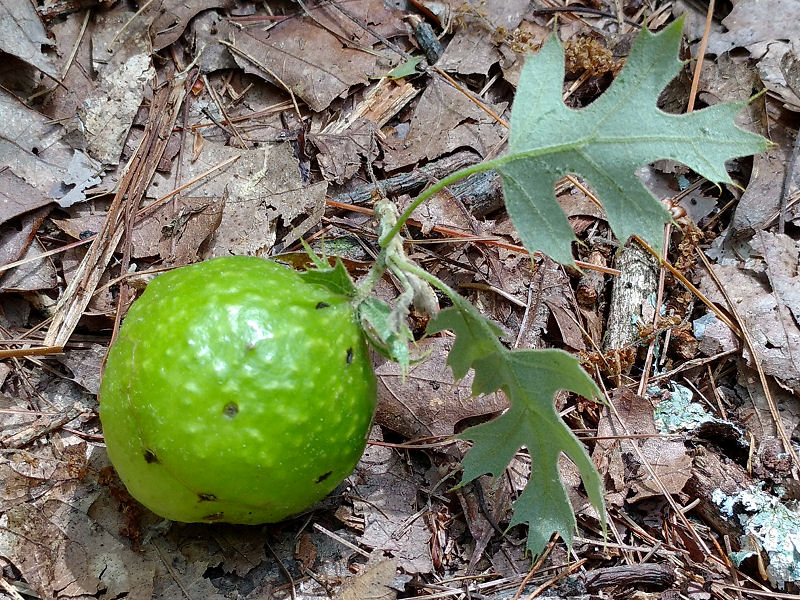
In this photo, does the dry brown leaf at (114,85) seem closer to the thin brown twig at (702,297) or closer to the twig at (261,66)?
the twig at (261,66)

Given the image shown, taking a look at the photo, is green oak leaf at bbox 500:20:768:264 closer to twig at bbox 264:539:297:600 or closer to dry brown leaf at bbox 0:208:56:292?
twig at bbox 264:539:297:600

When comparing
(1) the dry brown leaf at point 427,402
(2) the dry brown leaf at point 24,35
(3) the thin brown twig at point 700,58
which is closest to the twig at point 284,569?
(1) the dry brown leaf at point 427,402

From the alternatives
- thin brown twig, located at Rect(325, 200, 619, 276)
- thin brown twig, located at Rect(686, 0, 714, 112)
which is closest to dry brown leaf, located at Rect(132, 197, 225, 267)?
thin brown twig, located at Rect(325, 200, 619, 276)

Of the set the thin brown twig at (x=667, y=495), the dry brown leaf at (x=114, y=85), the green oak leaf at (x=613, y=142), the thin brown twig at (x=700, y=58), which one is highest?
the dry brown leaf at (x=114, y=85)

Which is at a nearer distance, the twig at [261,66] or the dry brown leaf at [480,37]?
the twig at [261,66]

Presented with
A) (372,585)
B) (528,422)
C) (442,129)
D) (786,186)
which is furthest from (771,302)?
(372,585)

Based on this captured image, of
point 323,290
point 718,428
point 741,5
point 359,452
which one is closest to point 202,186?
point 323,290
